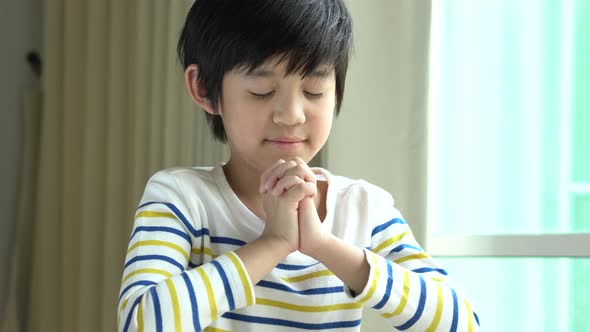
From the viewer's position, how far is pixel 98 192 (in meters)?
2.39

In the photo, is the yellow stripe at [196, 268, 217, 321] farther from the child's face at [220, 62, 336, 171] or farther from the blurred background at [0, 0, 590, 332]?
the blurred background at [0, 0, 590, 332]

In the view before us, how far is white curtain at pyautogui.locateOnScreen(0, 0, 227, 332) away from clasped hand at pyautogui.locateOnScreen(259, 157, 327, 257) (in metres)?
1.01

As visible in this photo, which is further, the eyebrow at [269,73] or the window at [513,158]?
the window at [513,158]

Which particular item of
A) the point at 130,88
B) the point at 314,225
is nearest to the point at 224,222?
the point at 314,225

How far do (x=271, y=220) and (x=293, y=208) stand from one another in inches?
1.5

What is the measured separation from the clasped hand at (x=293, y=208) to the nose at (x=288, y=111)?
0.20ft

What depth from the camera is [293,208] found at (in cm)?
107

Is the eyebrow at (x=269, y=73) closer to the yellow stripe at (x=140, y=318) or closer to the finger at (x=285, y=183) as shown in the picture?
the finger at (x=285, y=183)

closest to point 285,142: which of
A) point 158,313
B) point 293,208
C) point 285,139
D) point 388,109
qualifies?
point 285,139

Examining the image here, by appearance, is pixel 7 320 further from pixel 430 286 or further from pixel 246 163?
pixel 430 286

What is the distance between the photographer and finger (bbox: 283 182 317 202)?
1.06m

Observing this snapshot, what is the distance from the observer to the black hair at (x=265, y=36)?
110 centimetres

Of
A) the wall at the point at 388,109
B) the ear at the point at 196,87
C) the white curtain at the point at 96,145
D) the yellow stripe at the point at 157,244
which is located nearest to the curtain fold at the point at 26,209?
the white curtain at the point at 96,145

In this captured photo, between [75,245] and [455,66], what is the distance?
4.36 feet
